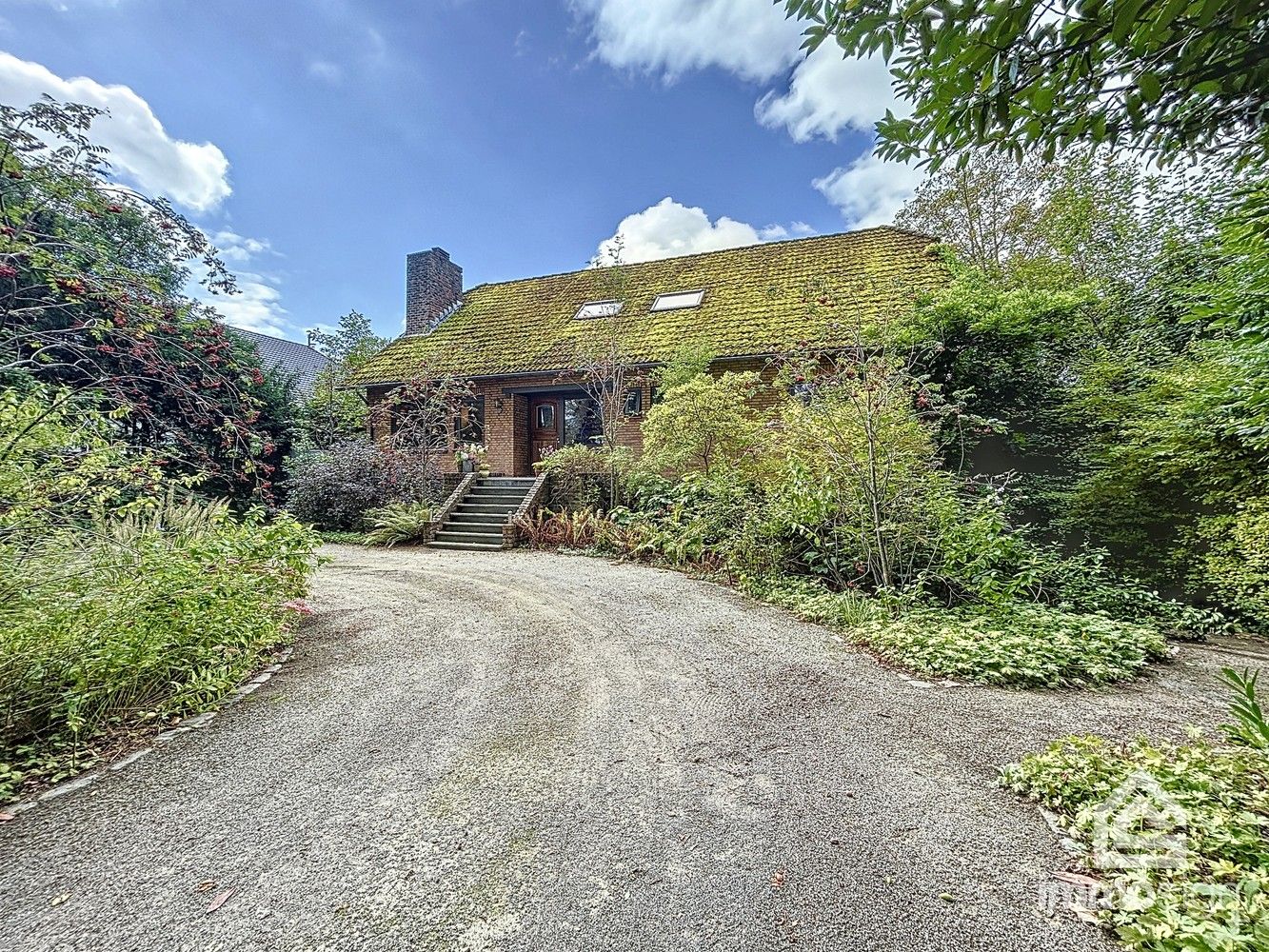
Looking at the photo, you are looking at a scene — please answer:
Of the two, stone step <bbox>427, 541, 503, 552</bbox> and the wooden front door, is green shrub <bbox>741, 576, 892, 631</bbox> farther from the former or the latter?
the wooden front door

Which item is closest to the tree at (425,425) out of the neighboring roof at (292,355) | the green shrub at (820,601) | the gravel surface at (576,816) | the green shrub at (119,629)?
the green shrub at (119,629)

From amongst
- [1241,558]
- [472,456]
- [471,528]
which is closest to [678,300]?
[472,456]

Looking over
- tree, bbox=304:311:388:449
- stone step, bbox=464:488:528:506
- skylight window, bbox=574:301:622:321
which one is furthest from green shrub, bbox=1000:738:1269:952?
tree, bbox=304:311:388:449

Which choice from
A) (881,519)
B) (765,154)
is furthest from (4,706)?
(765,154)

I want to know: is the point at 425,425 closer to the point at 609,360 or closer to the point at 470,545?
the point at 470,545

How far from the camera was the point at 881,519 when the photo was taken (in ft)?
17.5

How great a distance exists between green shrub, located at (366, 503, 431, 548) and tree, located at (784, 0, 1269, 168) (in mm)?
9332

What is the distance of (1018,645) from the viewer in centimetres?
373

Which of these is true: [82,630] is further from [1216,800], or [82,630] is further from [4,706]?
[1216,800]

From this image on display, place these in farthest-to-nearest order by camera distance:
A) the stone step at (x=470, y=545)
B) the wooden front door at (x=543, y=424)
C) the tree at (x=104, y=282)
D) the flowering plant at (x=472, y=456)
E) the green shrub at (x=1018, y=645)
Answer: the wooden front door at (x=543, y=424) < the flowering plant at (x=472, y=456) < the stone step at (x=470, y=545) < the green shrub at (x=1018, y=645) < the tree at (x=104, y=282)

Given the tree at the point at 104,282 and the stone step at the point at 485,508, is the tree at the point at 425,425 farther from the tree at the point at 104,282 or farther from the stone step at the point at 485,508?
the tree at the point at 104,282

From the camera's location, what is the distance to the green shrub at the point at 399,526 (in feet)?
31.3

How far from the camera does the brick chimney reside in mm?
14688

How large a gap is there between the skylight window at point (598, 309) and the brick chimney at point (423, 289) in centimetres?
472
